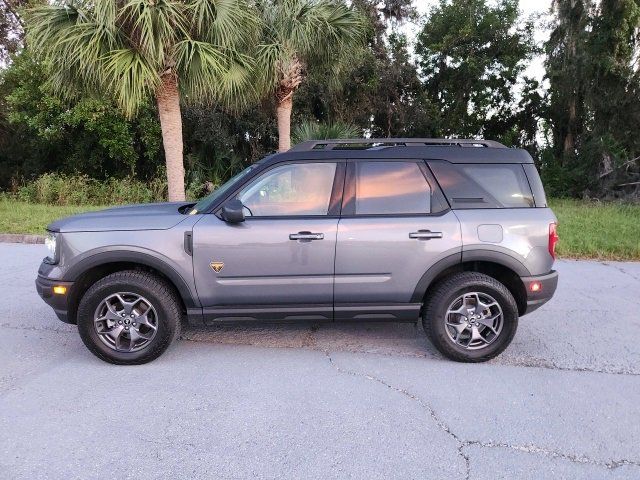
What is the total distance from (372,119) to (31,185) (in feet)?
44.5

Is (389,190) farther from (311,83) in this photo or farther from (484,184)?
(311,83)

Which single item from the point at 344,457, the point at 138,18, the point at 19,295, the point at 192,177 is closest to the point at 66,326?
the point at 19,295

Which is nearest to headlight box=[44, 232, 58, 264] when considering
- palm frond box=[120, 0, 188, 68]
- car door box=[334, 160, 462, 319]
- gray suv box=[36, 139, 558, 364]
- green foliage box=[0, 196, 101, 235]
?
gray suv box=[36, 139, 558, 364]

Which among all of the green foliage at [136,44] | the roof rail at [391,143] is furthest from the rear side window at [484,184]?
the green foliage at [136,44]

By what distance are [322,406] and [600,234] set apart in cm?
859

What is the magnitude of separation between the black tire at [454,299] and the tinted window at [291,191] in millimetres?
1198

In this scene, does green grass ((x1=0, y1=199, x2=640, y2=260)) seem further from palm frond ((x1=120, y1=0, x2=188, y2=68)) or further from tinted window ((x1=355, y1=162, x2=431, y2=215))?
tinted window ((x1=355, y1=162, x2=431, y2=215))

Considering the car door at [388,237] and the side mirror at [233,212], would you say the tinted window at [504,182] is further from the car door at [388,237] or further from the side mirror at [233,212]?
the side mirror at [233,212]

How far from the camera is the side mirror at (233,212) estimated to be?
3.81 meters

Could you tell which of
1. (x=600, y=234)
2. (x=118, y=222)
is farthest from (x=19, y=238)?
(x=600, y=234)

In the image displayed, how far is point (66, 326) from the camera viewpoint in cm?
493

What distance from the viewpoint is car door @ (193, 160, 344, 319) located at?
3900 millimetres

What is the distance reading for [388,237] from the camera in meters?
3.95

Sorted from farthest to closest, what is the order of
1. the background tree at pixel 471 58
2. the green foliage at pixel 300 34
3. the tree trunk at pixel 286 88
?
the background tree at pixel 471 58 → the tree trunk at pixel 286 88 → the green foliage at pixel 300 34
